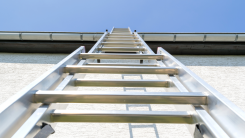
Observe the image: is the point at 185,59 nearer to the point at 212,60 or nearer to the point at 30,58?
the point at 212,60

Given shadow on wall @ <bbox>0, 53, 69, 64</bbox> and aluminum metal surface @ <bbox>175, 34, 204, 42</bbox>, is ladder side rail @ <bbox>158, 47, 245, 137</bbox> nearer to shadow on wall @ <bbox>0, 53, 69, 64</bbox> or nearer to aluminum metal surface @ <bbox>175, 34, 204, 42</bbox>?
aluminum metal surface @ <bbox>175, 34, 204, 42</bbox>

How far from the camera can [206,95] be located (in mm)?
636

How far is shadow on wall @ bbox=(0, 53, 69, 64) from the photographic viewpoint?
2492 millimetres

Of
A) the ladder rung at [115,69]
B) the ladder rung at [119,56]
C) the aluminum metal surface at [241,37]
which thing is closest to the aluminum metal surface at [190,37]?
the aluminum metal surface at [241,37]

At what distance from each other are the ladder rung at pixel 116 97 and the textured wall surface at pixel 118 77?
0.85 meters

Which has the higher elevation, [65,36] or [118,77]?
[65,36]

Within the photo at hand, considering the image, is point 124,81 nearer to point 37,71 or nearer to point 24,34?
point 37,71

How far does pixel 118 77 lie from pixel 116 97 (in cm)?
158

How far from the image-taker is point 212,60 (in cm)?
256

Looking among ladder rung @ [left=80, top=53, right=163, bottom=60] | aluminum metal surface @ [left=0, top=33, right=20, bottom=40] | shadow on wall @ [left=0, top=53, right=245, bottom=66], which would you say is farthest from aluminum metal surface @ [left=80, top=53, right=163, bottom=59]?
aluminum metal surface @ [left=0, top=33, right=20, bottom=40]

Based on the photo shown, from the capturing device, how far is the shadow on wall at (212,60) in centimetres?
246

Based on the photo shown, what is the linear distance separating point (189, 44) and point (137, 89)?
66.4 inches

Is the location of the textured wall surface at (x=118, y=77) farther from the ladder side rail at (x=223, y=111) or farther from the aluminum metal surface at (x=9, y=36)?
the ladder side rail at (x=223, y=111)

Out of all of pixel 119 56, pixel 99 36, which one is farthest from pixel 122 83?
pixel 99 36
